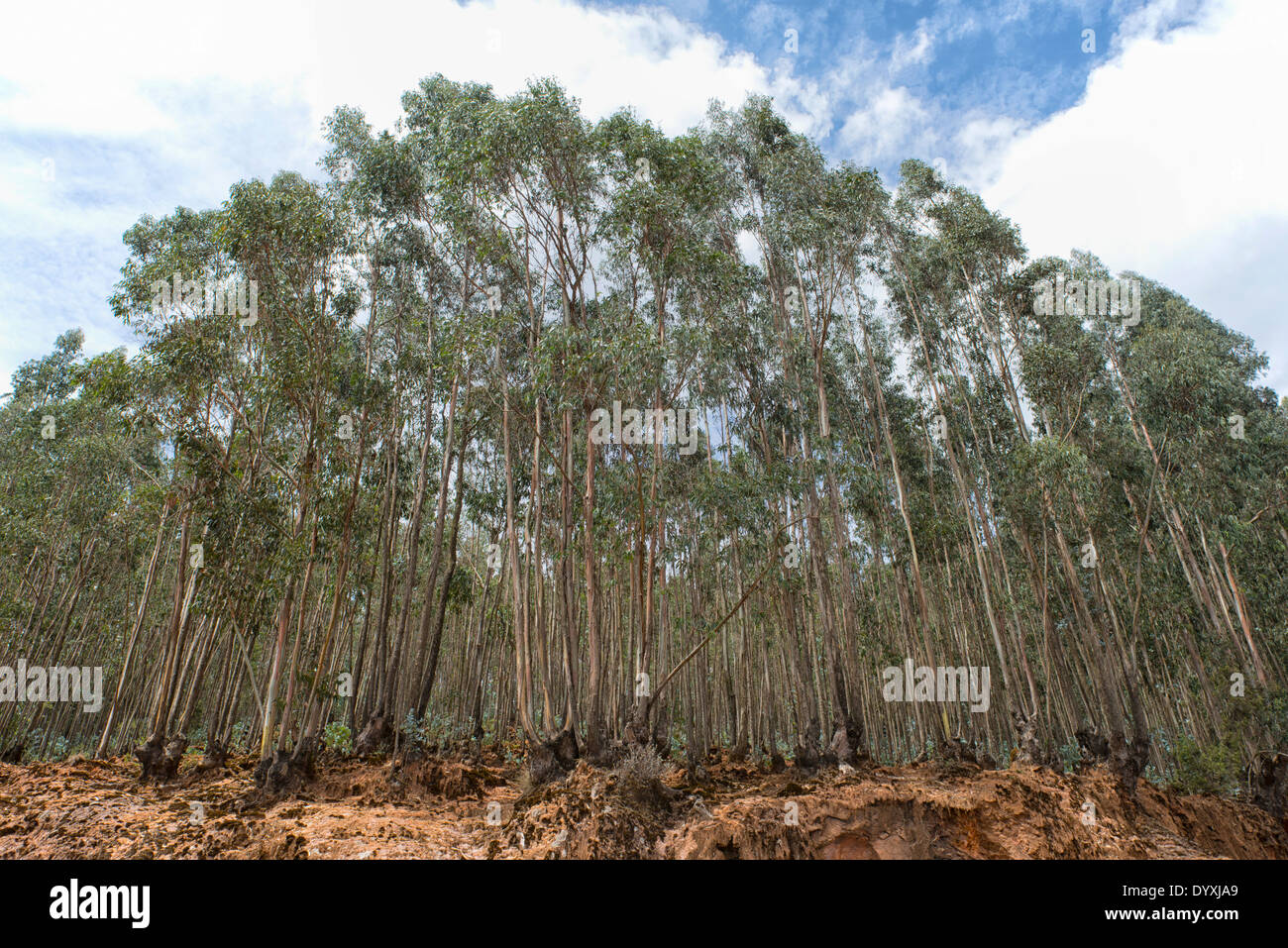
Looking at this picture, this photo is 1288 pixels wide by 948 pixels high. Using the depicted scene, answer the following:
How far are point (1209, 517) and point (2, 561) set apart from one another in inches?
971

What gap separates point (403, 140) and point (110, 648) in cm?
1453

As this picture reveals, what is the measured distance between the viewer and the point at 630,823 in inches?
187

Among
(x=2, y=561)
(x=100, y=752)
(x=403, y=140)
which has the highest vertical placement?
(x=403, y=140)

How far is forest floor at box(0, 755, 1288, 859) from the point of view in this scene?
4652 millimetres

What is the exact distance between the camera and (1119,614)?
1153 cm

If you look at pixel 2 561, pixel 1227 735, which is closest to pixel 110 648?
pixel 2 561

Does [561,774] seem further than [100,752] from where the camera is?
No

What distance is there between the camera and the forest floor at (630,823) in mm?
4652
